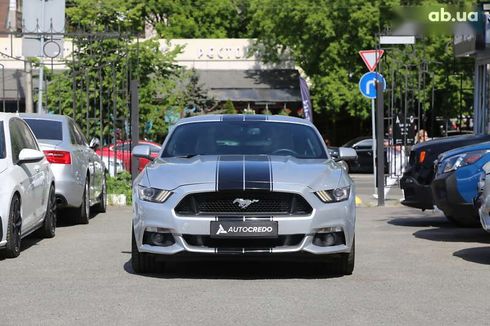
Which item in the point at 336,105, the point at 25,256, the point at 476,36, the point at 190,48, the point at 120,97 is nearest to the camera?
the point at 25,256

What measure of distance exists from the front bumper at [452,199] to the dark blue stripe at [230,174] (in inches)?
154

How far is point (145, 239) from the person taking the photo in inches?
402

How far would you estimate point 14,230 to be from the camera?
11.8m

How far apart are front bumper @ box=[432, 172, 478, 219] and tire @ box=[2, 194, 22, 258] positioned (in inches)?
197

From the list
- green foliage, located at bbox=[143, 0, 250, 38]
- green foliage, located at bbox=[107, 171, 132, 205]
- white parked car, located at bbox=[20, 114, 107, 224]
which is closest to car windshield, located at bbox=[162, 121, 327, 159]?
white parked car, located at bbox=[20, 114, 107, 224]

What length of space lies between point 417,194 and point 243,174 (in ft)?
21.1

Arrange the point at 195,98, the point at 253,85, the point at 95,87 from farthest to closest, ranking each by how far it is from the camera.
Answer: the point at 253,85, the point at 195,98, the point at 95,87

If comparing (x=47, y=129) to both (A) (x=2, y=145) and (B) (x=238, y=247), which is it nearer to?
(A) (x=2, y=145)

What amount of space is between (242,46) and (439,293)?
4168 cm

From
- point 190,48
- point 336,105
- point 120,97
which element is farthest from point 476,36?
point 190,48

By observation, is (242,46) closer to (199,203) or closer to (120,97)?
(120,97)

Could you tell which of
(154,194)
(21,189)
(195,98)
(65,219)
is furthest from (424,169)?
(195,98)

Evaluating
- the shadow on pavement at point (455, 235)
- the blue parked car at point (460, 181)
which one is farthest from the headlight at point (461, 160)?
the shadow on pavement at point (455, 235)

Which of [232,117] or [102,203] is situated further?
[102,203]
